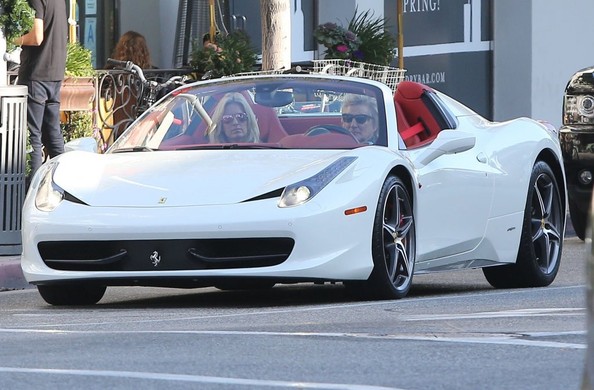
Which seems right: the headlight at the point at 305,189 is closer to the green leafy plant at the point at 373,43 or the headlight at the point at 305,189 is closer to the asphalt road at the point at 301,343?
the asphalt road at the point at 301,343

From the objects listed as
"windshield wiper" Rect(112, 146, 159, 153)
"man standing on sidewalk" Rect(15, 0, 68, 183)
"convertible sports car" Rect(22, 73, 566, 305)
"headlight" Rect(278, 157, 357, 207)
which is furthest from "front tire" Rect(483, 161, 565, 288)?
"man standing on sidewalk" Rect(15, 0, 68, 183)

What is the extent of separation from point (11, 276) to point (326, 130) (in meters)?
2.52

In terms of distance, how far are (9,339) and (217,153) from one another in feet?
7.86

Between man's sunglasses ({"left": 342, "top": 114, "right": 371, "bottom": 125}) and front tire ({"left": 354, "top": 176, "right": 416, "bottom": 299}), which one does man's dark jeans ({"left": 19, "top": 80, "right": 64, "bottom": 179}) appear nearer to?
man's sunglasses ({"left": 342, "top": 114, "right": 371, "bottom": 125})

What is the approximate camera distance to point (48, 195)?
8742mm

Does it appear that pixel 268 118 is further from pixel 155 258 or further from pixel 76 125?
pixel 76 125

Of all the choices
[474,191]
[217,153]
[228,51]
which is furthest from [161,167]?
[228,51]

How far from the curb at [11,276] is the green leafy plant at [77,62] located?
444 centimetres

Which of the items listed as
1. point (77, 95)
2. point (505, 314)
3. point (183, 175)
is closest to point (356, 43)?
point (77, 95)

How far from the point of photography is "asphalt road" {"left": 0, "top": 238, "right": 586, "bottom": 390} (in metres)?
5.64

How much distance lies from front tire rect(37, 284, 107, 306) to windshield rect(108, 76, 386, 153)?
803 mm

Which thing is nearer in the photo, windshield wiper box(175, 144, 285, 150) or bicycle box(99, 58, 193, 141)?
windshield wiper box(175, 144, 285, 150)

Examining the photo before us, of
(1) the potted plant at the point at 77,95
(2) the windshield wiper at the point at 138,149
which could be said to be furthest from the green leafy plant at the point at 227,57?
(2) the windshield wiper at the point at 138,149

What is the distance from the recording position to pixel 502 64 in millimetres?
21078
